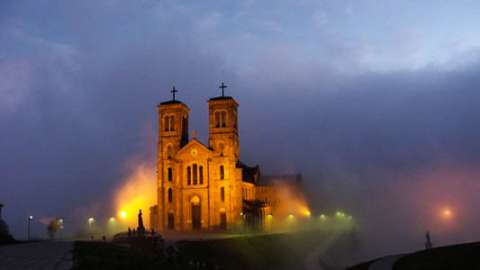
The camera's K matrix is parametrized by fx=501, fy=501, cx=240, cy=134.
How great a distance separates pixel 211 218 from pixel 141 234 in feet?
120

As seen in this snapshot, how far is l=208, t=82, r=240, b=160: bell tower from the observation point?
84.5m

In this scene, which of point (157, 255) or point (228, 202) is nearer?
point (157, 255)

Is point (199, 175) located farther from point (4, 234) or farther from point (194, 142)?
point (4, 234)

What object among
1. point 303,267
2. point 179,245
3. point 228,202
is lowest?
point 303,267

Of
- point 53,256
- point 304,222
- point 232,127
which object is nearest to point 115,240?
point 53,256

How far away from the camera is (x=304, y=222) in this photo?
4183 inches

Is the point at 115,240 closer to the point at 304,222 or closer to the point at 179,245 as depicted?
the point at 179,245

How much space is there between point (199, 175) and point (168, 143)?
807 centimetres

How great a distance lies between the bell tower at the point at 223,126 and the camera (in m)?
84.5

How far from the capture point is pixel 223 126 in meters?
86.0

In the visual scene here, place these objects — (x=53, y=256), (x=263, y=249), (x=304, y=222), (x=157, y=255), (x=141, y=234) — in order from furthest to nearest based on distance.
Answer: (x=304, y=222)
(x=263, y=249)
(x=141, y=234)
(x=157, y=255)
(x=53, y=256)

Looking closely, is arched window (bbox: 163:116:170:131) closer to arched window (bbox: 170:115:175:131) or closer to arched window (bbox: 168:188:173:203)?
arched window (bbox: 170:115:175:131)

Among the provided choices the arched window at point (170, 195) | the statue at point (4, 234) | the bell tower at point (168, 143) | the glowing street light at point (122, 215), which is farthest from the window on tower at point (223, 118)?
the statue at point (4, 234)

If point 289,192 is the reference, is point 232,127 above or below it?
above
